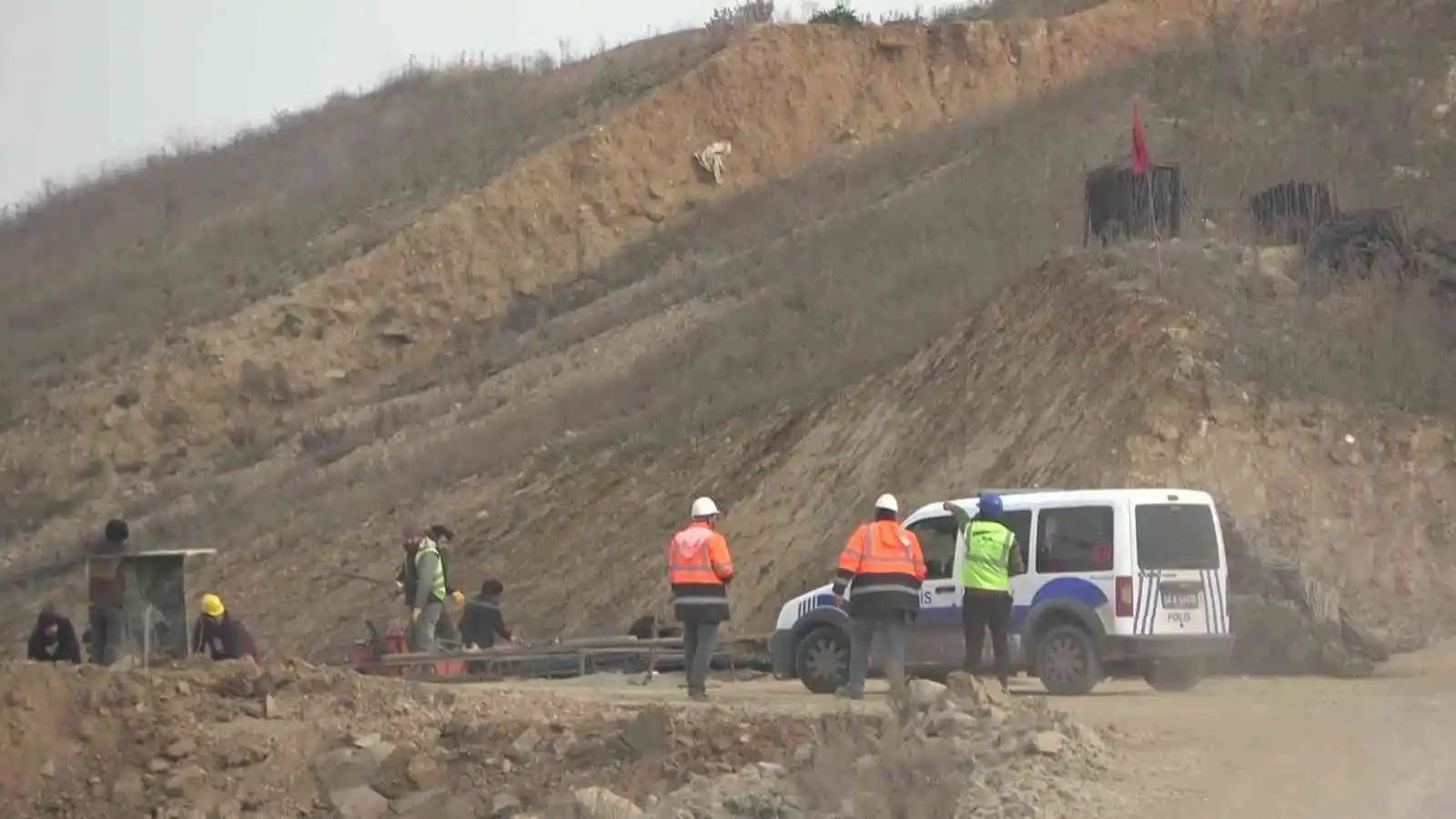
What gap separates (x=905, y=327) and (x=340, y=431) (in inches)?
560

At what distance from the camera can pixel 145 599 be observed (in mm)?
21344

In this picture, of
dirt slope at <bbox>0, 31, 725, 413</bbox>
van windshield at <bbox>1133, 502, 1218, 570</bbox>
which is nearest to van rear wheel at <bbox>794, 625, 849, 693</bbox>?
van windshield at <bbox>1133, 502, 1218, 570</bbox>

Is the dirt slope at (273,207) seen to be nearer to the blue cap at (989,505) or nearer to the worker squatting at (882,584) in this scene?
the worker squatting at (882,584)

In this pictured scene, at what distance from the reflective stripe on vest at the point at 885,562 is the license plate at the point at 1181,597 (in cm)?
251

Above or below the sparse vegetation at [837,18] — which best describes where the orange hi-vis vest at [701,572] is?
below

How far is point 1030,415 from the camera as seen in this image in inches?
1024

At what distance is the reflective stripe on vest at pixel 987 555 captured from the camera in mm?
17812

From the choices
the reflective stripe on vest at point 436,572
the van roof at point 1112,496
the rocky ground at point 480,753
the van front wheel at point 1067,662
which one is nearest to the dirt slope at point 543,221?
the reflective stripe on vest at point 436,572

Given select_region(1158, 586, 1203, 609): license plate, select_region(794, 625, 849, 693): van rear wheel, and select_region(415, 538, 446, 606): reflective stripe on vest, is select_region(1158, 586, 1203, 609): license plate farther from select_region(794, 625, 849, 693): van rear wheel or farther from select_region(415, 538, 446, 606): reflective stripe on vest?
select_region(415, 538, 446, 606): reflective stripe on vest

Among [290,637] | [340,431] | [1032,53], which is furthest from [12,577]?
[1032,53]

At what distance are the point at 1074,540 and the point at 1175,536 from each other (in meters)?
0.85

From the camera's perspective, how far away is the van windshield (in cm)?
1878

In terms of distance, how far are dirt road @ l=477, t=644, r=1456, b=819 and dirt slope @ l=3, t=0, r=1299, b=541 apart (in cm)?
2649

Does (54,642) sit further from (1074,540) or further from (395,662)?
(1074,540)
